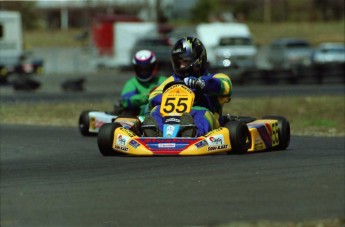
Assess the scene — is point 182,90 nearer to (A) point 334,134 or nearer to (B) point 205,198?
(B) point 205,198

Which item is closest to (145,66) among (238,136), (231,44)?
(238,136)

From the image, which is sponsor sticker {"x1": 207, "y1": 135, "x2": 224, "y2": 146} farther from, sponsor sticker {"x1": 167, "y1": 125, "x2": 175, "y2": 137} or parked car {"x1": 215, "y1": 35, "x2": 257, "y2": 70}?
parked car {"x1": 215, "y1": 35, "x2": 257, "y2": 70}

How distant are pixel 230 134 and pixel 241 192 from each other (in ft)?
9.18

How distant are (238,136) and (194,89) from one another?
848 millimetres

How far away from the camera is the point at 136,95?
13781 millimetres

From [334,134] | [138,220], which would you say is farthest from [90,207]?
[334,134]

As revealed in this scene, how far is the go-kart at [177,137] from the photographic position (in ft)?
→ 32.3

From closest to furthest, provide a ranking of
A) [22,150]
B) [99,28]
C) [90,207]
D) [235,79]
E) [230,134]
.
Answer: [90,207] < [230,134] < [22,150] < [235,79] < [99,28]

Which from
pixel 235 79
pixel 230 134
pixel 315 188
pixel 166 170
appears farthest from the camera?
pixel 235 79

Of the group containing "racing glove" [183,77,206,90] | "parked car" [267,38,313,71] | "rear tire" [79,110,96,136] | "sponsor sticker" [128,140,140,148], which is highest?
"racing glove" [183,77,206,90]

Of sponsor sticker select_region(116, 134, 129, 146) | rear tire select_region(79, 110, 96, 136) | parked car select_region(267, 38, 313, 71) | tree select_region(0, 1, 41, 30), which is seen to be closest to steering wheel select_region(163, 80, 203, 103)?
sponsor sticker select_region(116, 134, 129, 146)

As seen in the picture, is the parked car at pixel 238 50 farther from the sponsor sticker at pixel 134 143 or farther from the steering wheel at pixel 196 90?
the sponsor sticker at pixel 134 143

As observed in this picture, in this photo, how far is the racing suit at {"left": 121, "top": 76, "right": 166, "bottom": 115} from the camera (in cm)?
1370

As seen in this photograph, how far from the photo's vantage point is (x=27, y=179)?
8625mm
